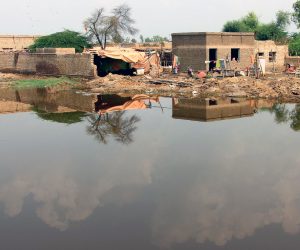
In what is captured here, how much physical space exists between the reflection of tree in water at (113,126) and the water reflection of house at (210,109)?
224cm

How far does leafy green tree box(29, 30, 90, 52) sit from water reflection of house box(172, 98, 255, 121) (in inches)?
715

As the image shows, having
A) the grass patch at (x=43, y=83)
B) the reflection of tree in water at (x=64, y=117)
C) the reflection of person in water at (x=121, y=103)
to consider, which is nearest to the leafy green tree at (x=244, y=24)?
the grass patch at (x=43, y=83)

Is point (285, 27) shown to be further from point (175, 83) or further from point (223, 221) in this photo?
point (223, 221)

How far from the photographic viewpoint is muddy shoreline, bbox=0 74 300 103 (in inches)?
813

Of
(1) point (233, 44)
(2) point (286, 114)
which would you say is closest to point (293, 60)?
(1) point (233, 44)

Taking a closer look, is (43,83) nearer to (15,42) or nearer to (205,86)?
(205,86)

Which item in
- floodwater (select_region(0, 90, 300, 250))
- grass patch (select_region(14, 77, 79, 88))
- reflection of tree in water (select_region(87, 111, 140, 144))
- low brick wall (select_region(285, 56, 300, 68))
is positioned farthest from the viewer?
low brick wall (select_region(285, 56, 300, 68))

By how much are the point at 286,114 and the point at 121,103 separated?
8.11 metres

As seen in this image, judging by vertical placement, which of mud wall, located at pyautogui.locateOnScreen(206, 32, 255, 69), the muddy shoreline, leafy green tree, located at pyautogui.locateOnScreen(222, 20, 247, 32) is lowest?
the muddy shoreline

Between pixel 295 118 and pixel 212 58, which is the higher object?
pixel 212 58

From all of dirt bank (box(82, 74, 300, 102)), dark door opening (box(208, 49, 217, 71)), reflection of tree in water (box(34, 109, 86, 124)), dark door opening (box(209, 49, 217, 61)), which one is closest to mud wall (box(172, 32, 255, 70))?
dark door opening (box(208, 49, 217, 71))

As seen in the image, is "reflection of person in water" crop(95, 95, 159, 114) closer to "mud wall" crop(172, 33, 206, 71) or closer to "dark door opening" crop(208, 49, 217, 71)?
"mud wall" crop(172, 33, 206, 71)

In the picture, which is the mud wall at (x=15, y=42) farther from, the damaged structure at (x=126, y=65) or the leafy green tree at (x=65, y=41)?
the damaged structure at (x=126, y=65)

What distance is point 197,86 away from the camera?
22.6 meters
